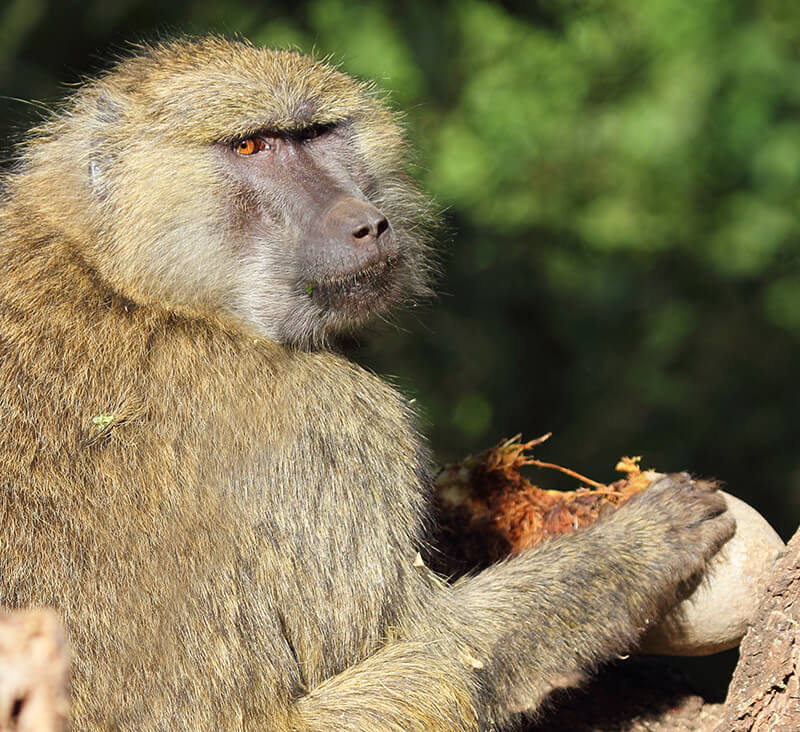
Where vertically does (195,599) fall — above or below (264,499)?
below

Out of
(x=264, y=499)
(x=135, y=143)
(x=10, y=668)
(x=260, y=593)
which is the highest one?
(x=135, y=143)

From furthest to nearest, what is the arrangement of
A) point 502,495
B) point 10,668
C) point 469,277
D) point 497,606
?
point 469,277
point 502,495
point 497,606
point 10,668

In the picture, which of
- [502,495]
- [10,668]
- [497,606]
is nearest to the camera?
[10,668]

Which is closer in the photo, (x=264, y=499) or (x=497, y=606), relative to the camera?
(x=264, y=499)

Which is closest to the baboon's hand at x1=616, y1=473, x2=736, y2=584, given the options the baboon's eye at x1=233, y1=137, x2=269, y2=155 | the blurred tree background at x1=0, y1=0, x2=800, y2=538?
the baboon's eye at x1=233, y1=137, x2=269, y2=155

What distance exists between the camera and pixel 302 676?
9.09 ft

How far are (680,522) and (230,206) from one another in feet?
5.34

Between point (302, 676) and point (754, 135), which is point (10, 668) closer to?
point (302, 676)

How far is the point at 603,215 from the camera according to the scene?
7617 millimetres

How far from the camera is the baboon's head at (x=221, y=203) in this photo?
2.93 m

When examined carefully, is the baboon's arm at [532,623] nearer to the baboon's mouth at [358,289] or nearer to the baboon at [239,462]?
the baboon at [239,462]

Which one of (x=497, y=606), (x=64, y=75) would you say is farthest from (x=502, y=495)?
(x=64, y=75)

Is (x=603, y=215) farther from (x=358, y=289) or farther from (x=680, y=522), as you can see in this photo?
(x=358, y=289)

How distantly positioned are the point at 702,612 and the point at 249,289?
1615mm
